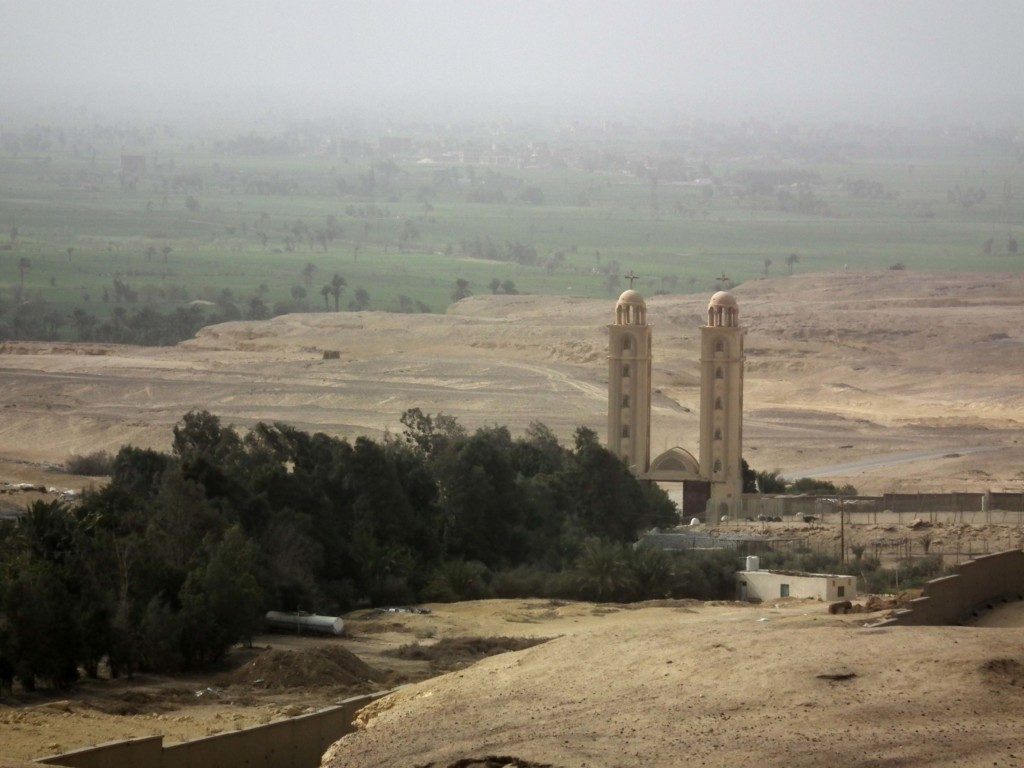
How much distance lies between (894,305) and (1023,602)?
72325 millimetres

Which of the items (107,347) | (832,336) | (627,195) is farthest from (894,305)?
(627,195)

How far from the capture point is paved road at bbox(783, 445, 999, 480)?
45.3 meters

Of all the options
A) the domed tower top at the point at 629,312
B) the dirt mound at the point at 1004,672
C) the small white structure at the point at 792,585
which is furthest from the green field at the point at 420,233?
the dirt mound at the point at 1004,672

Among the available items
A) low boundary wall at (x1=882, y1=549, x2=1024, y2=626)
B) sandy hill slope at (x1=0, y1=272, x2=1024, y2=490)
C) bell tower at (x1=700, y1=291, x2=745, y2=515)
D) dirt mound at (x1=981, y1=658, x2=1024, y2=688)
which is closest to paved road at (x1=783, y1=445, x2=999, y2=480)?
sandy hill slope at (x1=0, y1=272, x2=1024, y2=490)

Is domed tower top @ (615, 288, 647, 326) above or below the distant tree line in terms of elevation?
above

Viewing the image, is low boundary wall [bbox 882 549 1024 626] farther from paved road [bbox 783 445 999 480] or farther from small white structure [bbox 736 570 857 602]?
paved road [bbox 783 445 999 480]

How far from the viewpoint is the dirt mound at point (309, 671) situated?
1881 centimetres

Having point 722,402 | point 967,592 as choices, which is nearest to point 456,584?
point 967,592

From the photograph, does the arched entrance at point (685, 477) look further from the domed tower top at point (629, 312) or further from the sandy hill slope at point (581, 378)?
the sandy hill slope at point (581, 378)

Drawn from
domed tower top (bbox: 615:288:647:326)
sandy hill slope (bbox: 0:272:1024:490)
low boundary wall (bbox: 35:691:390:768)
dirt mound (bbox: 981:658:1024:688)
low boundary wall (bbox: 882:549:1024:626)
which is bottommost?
sandy hill slope (bbox: 0:272:1024:490)

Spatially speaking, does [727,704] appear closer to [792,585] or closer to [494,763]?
[494,763]

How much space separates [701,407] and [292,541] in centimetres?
1294

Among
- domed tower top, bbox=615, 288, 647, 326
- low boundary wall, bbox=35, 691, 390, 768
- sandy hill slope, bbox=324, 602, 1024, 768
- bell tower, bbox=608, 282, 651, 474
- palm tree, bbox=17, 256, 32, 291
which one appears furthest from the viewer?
palm tree, bbox=17, 256, 32, 291

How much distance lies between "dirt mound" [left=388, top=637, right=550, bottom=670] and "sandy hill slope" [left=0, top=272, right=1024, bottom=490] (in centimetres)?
Answer: 1997
